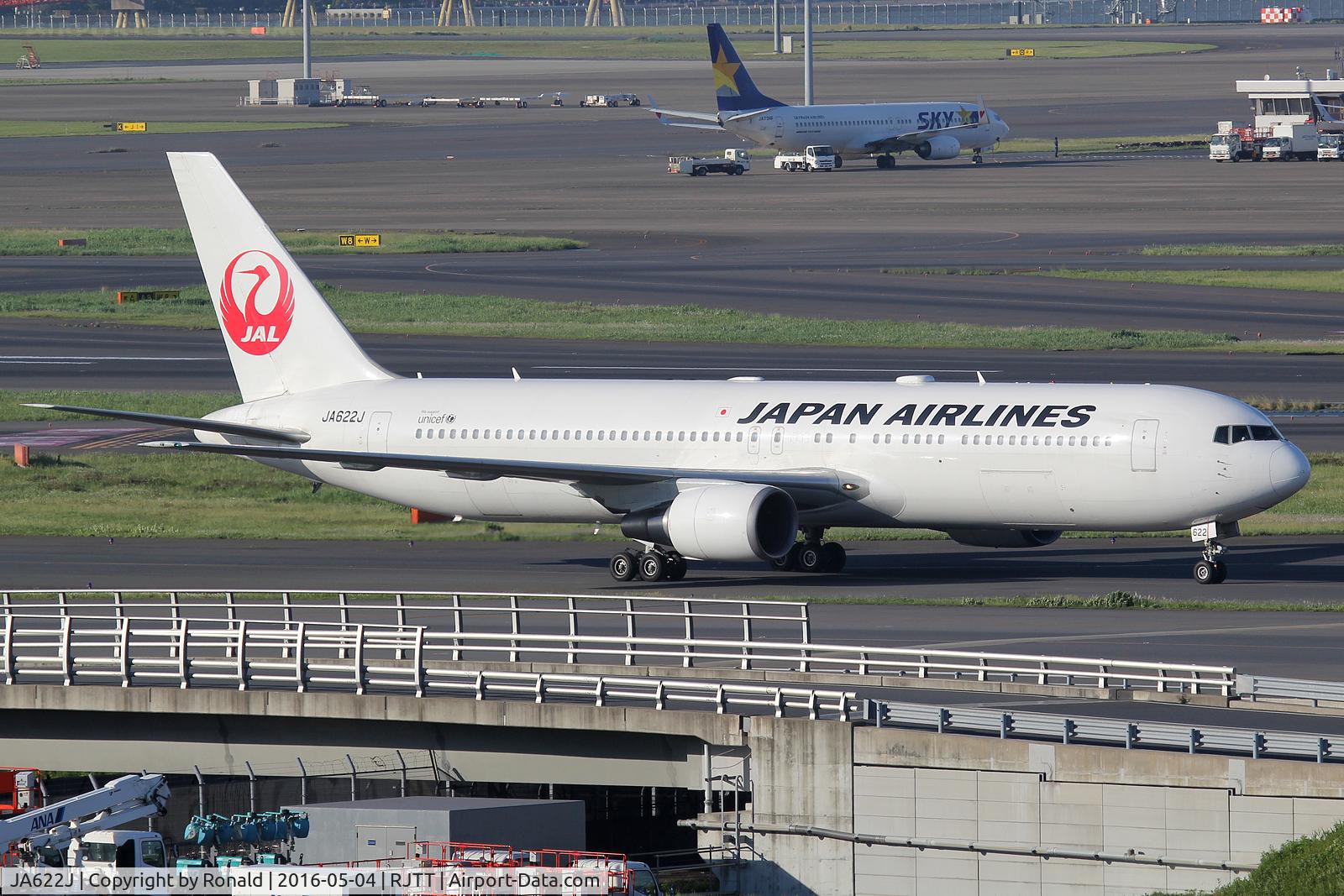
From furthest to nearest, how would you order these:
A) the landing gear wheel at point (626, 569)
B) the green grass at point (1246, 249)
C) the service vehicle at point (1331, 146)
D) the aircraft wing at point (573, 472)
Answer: the service vehicle at point (1331, 146), the green grass at point (1246, 249), the landing gear wheel at point (626, 569), the aircraft wing at point (573, 472)

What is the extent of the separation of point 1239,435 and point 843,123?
122058 mm

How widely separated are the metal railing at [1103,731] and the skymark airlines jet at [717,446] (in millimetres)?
15118

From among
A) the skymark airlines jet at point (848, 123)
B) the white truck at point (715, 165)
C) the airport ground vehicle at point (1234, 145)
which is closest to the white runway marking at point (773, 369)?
the white truck at point (715, 165)

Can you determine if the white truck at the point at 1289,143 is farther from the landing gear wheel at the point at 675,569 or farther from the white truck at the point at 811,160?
the landing gear wheel at the point at 675,569

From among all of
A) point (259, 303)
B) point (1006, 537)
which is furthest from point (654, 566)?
point (259, 303)

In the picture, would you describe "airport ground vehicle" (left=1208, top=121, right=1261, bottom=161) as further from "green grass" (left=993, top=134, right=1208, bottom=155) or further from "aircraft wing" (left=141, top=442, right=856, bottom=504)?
"aircraft wing" (left=141, top=442, right=856, bottom=504)

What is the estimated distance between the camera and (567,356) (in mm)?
84812

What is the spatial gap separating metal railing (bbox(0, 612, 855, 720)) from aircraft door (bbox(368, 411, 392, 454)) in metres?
14.0

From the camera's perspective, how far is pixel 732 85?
6555 inches

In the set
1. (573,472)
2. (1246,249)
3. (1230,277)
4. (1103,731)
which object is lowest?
(1103,731)

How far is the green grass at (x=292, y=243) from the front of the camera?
12281 centimetres

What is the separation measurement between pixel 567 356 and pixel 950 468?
37.9m

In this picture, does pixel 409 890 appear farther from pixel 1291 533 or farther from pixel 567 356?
pixel 567 356

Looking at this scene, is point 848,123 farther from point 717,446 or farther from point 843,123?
point 717,446
